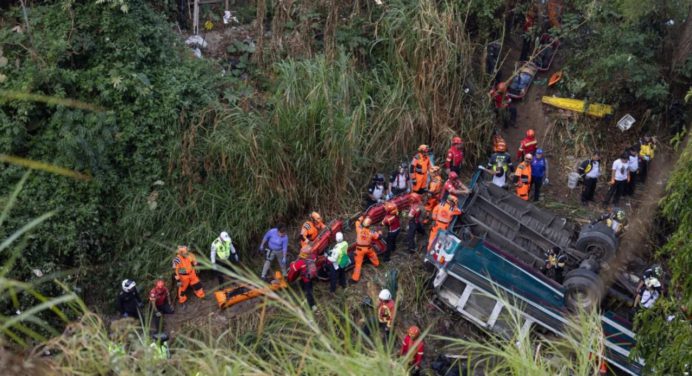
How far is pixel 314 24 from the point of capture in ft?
47.1

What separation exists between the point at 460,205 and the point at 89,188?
20.2 ft

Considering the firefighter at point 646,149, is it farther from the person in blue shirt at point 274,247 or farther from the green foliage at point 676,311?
the person in blue shirt at point 274,247

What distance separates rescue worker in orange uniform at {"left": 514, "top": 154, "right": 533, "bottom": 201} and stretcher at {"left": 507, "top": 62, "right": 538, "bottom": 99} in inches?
120

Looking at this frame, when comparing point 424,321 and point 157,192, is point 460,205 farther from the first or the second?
point 157,192

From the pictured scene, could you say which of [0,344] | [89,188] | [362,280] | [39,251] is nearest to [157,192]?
[89,188]

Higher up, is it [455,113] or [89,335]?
[89,335]

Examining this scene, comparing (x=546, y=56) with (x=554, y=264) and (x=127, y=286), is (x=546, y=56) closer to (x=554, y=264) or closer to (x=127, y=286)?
(x=554, y=264)

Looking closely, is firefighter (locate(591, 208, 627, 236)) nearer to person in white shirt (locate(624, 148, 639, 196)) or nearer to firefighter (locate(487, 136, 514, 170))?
person in white shirt (locate(624, 148, 639, 196))

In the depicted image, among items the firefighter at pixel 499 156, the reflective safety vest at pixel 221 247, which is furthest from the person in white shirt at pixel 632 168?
the reflective safety vest at pixel 221 247

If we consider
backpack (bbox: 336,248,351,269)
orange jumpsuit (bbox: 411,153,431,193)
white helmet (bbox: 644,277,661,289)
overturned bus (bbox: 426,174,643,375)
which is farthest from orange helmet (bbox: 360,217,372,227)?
white helmet (bbox: 644,277,661,289)

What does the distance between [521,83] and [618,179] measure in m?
3.38

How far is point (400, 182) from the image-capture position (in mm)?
12828

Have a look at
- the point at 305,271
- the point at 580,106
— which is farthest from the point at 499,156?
A: the point at 305,271

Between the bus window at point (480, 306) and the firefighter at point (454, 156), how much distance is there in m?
3.24
